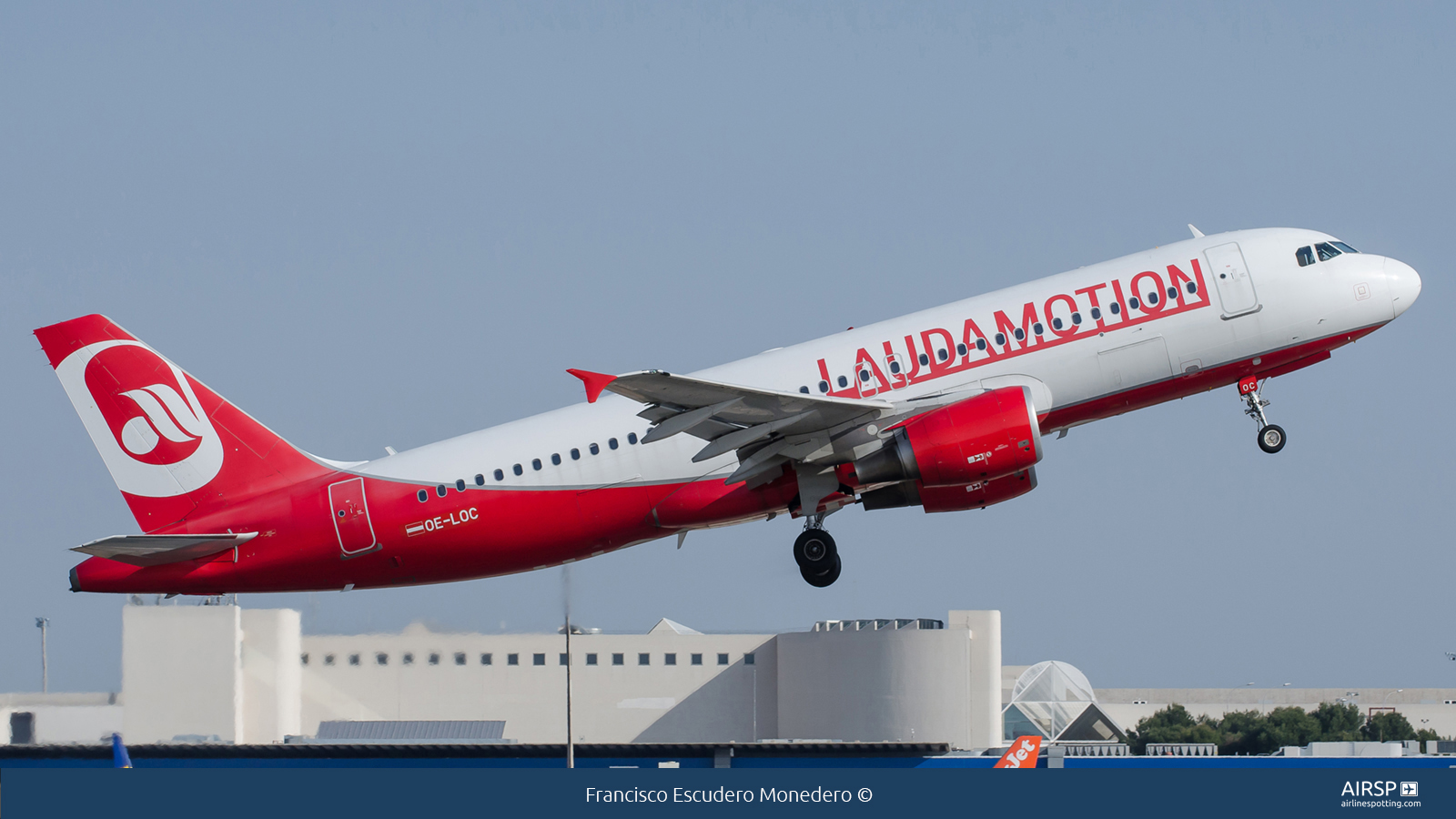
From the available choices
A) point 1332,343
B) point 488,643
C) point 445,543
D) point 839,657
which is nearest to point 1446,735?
point 839,657

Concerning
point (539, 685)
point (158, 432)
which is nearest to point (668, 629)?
point (539, 685)

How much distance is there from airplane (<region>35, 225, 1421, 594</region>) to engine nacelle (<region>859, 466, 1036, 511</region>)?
5cm

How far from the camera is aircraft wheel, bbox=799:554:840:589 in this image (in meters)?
36.9

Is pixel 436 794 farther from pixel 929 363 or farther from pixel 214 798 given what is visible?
pixel 929 363

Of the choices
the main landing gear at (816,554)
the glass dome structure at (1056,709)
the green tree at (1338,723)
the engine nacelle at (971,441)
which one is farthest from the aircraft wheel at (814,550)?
the green tree at (1338,723)

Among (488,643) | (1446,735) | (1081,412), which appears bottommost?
(1446,735)

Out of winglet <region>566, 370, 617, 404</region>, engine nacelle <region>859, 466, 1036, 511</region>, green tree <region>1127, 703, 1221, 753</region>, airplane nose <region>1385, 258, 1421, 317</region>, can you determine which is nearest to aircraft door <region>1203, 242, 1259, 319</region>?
airplane nose <region>1385, 258, 1421, 317</region>

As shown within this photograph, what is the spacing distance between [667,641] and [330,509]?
50904 millimetres

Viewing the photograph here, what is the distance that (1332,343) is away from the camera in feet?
121

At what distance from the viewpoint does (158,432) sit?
38875 mm

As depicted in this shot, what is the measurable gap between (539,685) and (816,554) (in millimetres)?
43737

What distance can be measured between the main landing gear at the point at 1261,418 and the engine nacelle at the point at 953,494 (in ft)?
17.3

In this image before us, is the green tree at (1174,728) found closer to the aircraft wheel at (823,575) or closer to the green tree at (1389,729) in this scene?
the green tree at (1389,729)

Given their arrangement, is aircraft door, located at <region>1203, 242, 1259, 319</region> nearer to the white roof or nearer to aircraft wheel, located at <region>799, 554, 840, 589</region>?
aircraft wheel, located at <region>799, 554, 840, 589</region>
